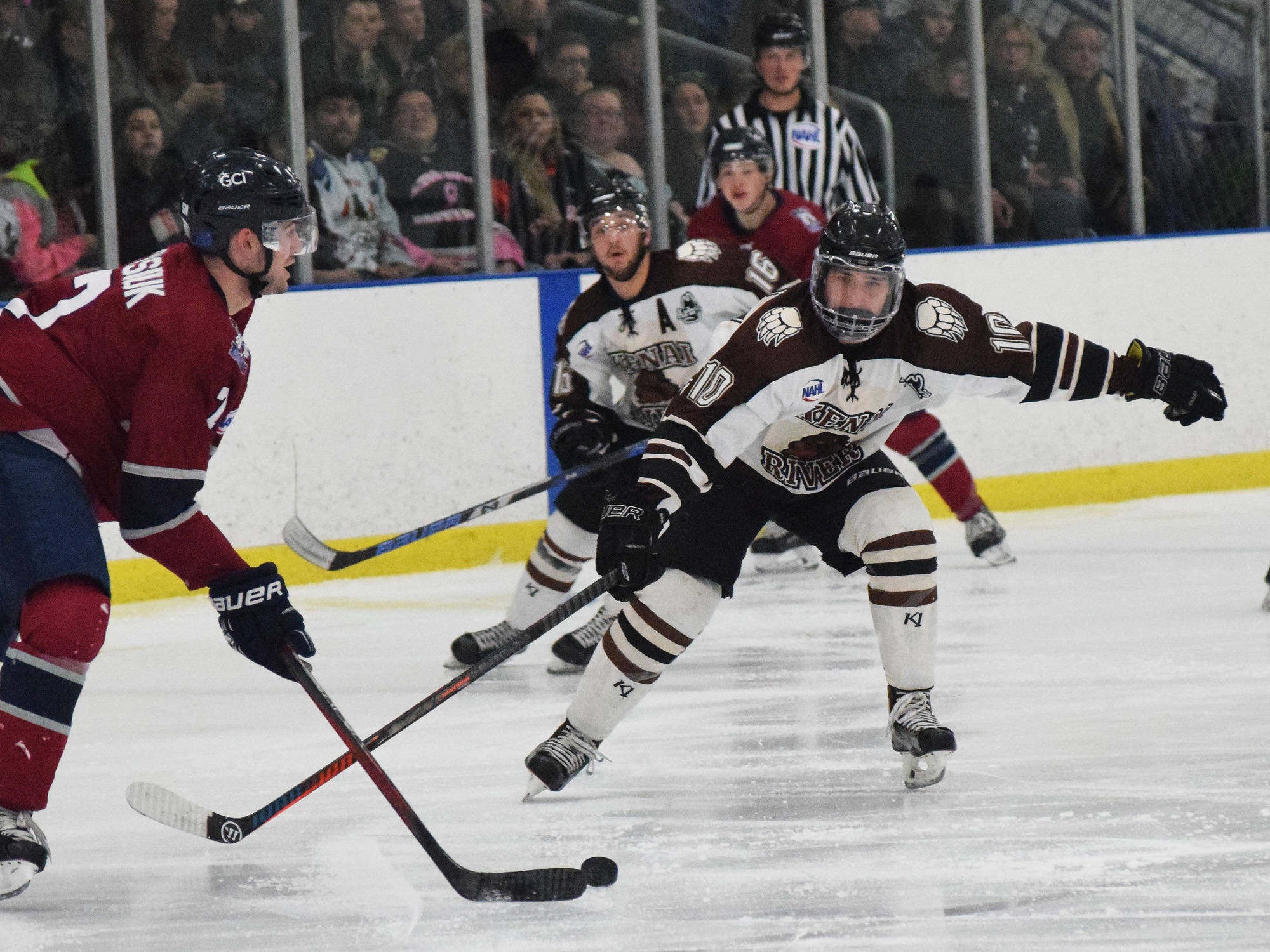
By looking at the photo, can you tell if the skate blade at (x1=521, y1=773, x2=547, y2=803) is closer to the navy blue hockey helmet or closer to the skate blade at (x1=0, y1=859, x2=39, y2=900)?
the skate blade at (x1=0, y1=859, x2=39, y2=900)

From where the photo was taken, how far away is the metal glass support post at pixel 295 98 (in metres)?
5.22

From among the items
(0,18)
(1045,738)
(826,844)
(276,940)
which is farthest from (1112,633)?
(0,18)

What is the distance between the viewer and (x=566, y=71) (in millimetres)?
5746

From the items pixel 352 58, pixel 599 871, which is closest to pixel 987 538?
pixel 352 58

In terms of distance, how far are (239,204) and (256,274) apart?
91 mm

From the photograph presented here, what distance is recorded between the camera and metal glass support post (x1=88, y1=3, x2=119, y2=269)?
495 cm

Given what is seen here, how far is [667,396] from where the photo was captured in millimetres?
3699

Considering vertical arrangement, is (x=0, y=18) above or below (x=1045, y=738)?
above

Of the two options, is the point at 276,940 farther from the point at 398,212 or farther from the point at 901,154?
the point at 901,154

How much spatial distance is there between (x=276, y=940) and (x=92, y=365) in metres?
0.74

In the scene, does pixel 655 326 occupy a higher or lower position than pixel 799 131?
lower

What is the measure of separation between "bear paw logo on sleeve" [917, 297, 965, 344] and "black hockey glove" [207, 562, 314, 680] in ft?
3.28

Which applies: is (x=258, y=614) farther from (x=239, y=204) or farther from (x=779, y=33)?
(x=779, y=33)

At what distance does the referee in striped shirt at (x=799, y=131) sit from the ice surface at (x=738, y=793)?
1286 millimetres
